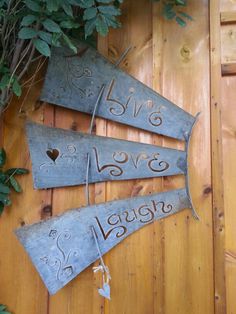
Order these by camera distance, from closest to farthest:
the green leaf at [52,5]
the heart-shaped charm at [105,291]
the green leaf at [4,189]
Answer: the green leaf at [52,5] < the heart-shaped charm at [105,291] < the green leaf at [4,189]

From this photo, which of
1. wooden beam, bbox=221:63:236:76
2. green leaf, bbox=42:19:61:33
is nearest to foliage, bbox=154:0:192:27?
wooden beam, bbox=221:63:236:76

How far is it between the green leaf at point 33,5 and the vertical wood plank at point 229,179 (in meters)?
0.69

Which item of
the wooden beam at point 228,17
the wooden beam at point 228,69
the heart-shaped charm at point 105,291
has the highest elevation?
the wooden beam at point 228,17

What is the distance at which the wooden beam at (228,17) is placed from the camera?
1164 millimetres

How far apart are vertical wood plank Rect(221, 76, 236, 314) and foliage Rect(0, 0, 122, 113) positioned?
1.59ft

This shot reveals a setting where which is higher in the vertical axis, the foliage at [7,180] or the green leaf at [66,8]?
the green leaf at [66,8]

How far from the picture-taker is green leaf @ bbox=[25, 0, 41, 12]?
933mm

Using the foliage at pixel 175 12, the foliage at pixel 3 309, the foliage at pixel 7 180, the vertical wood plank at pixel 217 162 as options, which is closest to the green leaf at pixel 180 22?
the foliage at pixel 175 12

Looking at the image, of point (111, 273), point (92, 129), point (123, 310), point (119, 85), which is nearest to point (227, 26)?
point (119, 85)

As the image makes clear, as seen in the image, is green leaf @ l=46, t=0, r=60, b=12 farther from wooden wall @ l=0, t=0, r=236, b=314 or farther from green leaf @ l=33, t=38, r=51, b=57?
wooden wall @ l=0, t=0, r=236, b=314

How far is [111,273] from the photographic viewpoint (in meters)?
1.13

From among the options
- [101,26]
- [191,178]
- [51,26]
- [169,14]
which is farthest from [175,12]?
[191,178]

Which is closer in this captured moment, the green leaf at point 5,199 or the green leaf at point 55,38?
the green leaf at point 55,38

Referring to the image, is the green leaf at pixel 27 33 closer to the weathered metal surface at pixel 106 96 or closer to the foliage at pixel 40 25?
A: the foliage at pixel 40 25
